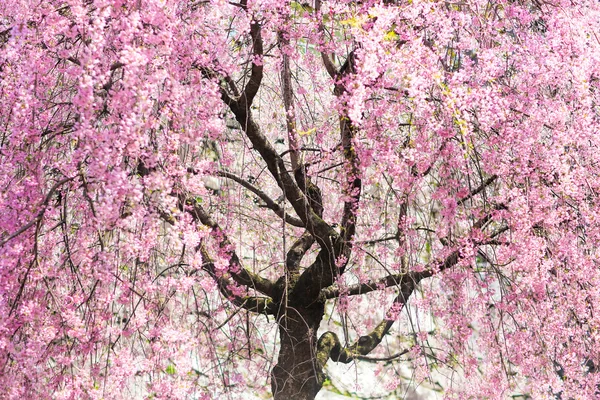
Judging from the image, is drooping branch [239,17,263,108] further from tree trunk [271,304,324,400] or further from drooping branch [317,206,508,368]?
tree trunk [271,304,324,400]

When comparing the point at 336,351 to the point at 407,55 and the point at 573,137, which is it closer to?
the point at 573,137

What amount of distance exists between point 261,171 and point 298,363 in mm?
1048

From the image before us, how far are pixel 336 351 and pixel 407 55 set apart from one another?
7.08 feet

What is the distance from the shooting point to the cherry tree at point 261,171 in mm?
1792

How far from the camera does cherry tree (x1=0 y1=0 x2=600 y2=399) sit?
1.79 metres

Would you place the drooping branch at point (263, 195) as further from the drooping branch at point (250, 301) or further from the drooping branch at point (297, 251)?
the drooping branch at point (250, 301)

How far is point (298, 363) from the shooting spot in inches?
132

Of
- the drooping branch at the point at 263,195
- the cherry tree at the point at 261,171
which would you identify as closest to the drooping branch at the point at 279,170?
the cherry tree at the point at 261,171

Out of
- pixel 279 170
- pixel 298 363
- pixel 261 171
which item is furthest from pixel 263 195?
pixel 298 363

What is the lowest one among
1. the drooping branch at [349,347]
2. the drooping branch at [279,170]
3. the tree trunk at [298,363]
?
the tree trunk at [298,363]

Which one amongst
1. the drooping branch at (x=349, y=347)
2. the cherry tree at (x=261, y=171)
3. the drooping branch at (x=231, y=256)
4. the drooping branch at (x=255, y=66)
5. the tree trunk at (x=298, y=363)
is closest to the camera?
the cherry tree at (x=261, y=171)

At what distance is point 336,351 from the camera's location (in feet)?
12.4

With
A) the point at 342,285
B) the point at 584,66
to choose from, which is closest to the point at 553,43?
the point at 584,66

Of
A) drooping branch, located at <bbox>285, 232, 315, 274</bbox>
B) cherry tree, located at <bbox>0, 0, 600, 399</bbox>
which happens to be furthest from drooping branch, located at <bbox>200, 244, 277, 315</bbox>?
drooping branch, located at <bbox>285, 232, 315, 274</bbox>
